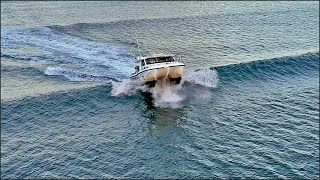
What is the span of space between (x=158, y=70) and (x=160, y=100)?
4093 millimetres

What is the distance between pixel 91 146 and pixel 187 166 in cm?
1073

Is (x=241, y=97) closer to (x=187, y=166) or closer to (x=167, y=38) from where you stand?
(x=187, y=166)

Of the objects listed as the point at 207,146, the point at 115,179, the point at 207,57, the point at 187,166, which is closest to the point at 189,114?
the point at 207,146

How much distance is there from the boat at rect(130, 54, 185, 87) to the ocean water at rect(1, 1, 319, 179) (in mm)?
1778

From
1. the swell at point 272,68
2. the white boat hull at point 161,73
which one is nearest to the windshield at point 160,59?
the white boat hull at point 161,73

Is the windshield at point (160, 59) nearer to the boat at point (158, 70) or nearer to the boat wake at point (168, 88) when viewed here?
the boat at point (158, 70)

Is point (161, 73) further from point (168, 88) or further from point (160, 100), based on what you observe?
point (160, 100)

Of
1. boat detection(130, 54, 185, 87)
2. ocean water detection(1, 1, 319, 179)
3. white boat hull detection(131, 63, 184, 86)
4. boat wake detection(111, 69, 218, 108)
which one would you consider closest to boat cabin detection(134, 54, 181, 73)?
boat detection(130, 54, 185, 87)

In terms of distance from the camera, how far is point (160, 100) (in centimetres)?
5881

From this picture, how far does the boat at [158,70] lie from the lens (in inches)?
2306

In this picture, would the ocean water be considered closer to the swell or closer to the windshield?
the swell

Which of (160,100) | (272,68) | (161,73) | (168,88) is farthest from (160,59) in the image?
(272,68)

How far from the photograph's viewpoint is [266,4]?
391 feet

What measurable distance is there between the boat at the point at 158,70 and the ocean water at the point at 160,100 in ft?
5.83
